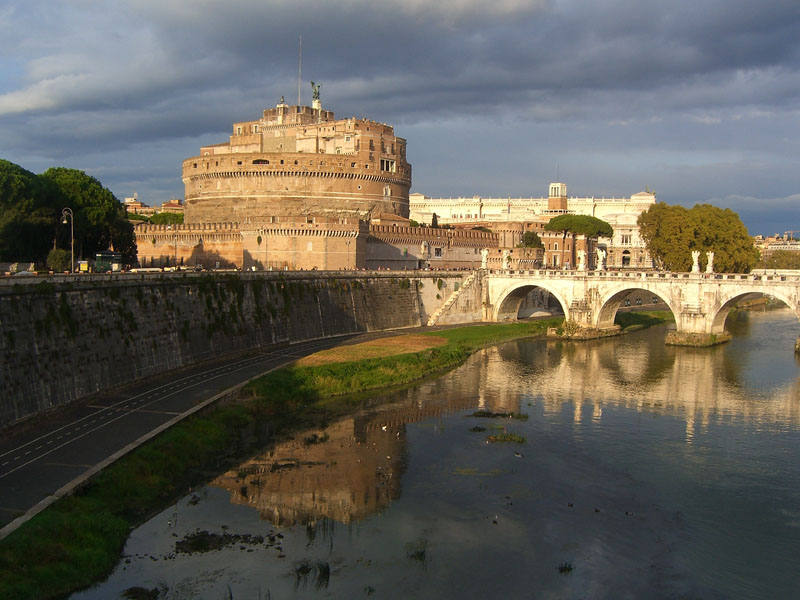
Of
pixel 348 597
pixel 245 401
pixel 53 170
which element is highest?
pixel 53 170

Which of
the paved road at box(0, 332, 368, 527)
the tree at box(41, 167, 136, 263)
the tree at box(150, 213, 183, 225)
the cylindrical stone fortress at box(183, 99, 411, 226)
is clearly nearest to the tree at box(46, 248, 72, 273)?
the tree at box(41, 167, 136, 263)

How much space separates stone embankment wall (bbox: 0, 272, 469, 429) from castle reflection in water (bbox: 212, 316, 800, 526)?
7.05m

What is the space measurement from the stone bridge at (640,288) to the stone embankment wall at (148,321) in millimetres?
10643

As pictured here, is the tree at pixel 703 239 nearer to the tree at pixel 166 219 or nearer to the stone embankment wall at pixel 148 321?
the stone embankment wall at pixel 148 321

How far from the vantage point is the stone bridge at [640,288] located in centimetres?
4841

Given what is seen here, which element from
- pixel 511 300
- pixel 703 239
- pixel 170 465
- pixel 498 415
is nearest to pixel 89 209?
pixel 498 415

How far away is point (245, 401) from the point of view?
29.6 metres

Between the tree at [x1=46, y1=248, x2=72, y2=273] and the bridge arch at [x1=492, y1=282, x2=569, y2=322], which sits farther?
the bridge arch at [x1=492, y1=282, x2=569, y2=322]

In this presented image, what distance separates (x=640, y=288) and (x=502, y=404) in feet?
76.8

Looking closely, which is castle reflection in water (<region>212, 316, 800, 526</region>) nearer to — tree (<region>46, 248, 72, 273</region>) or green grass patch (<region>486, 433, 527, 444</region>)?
green grass patch (<region>486, 433, 527, 444</region>)

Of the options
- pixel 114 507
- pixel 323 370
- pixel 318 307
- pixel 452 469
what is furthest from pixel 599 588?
pixel 318 307

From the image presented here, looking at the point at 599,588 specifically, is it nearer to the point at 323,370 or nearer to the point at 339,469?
the point at 339,469

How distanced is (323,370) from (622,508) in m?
16.9

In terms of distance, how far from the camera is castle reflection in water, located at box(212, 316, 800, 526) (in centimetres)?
2189
